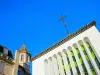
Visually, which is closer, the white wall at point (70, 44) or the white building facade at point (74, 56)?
the white building facade at point (74, 56)

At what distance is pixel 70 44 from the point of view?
23109mm

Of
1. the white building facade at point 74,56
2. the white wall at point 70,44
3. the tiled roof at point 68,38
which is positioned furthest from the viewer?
the tiled roof at point 68,38

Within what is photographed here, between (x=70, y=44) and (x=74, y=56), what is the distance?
1.99 metres

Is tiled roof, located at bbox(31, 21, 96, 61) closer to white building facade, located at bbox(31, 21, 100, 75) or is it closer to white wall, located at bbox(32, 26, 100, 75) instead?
white building facade, located at bbox(31, 21, 100, 75)

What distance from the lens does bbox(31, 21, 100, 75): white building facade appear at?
19703 mm

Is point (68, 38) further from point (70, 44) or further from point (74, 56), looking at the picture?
point (74, 56)

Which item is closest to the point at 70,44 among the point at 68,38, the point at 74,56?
the point at 68,38

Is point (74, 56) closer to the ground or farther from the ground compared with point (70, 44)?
closer to the ground

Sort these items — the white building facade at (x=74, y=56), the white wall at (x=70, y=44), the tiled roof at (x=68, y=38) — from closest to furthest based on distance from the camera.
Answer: the white building facade at (x=74, y=56) < the white wall at (x=70, y=44) < the tiled roof at (x=68, y=38)

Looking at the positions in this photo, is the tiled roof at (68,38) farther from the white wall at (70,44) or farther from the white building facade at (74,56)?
the white wall at (70,44)

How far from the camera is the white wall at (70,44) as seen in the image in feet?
67.6

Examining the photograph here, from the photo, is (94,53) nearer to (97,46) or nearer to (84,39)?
(97,46)

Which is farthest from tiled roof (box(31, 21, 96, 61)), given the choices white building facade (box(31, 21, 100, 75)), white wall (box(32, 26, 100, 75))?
white wall (box(32, 26, 100, 75))

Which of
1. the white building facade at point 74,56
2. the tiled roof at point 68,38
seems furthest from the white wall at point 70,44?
the tiled roof at point 68,38
